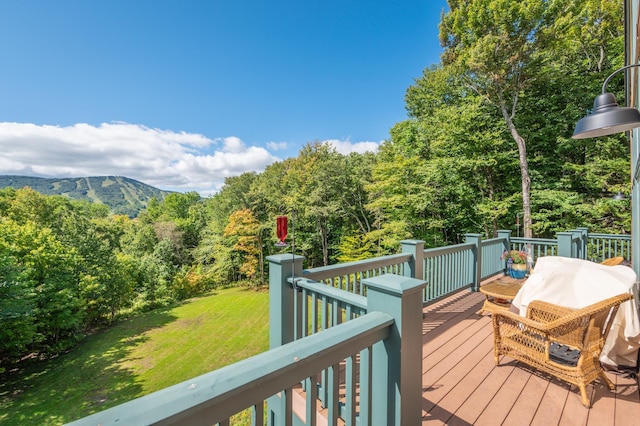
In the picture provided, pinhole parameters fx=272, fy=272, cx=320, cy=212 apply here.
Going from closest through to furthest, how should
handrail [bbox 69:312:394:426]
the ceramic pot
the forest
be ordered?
handrail [bbox 69:312:394:426], the ceramic pot, the forest

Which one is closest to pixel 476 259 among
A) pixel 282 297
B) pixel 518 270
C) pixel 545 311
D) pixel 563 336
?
pixel 518 270

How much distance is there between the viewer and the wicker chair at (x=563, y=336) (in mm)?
2176

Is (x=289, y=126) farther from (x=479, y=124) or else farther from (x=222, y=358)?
(x=222, y=358)

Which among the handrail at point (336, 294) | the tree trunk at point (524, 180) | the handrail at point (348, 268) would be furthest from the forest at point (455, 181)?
the handrail at point (336, 294)

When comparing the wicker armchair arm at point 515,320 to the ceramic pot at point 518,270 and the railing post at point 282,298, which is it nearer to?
the railing post at point 282,298

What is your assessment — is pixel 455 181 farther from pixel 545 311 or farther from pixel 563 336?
pixel 563 336

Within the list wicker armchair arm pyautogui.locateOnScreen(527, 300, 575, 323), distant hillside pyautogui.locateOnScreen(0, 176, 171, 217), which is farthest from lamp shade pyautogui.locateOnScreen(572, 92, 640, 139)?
distant hillside pyautogui.locateOnScreen(0, 176, 171, 217)

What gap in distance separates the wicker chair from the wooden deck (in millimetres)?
139

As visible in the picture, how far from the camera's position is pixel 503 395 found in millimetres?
2301

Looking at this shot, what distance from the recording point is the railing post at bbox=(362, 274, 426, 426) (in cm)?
123

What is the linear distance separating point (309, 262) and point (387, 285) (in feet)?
67.0

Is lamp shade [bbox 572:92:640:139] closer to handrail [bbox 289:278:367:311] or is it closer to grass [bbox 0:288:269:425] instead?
handrail [bbox 289:278:367:311]

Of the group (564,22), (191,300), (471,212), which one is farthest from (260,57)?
(191,300)

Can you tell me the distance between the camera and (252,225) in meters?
19.8
